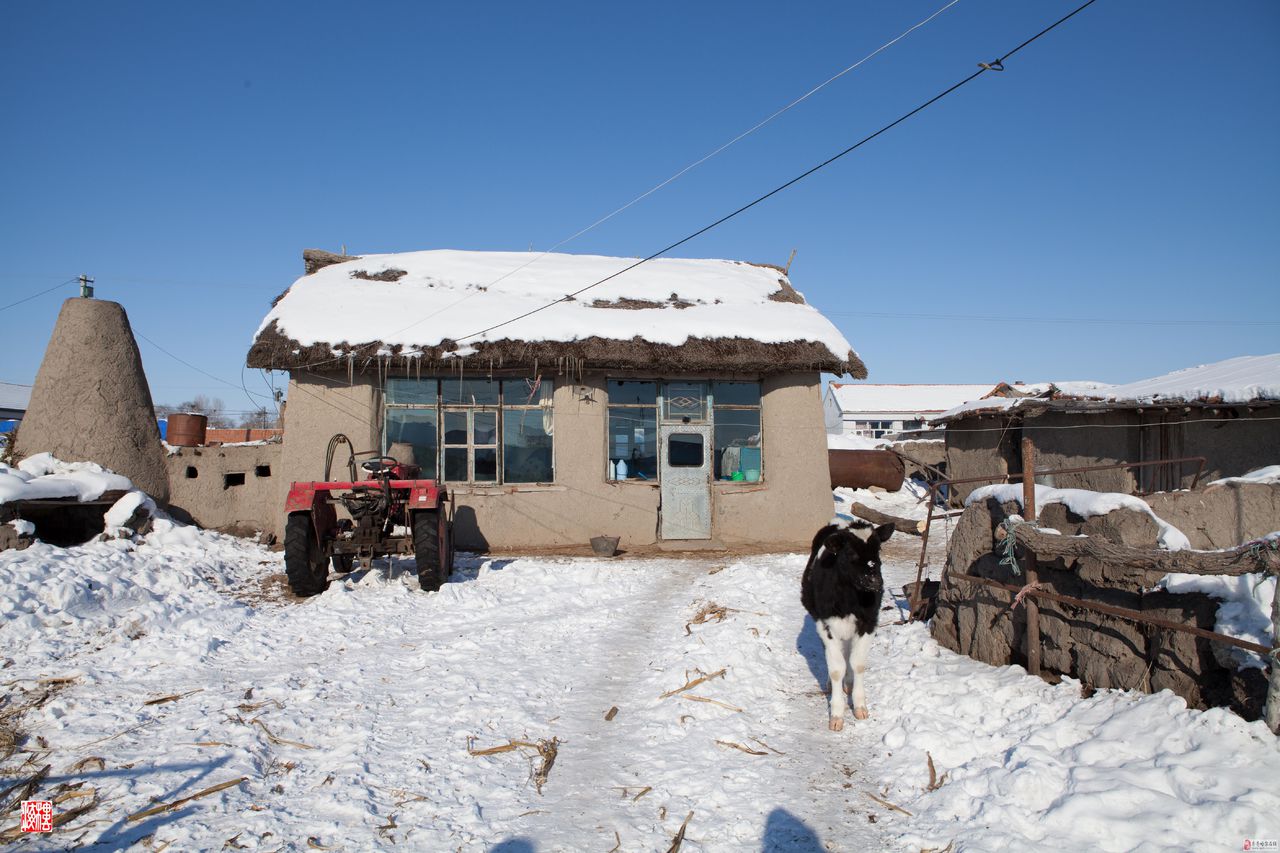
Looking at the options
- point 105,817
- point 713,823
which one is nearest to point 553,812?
point 713,823

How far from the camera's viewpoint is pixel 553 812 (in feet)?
14.4

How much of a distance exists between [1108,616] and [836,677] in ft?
6.12

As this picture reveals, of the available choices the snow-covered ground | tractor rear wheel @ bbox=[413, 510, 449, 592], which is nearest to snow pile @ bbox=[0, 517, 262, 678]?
the snow-covered ground

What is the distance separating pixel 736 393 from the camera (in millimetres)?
14406

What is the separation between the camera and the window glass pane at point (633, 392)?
14.1 metres

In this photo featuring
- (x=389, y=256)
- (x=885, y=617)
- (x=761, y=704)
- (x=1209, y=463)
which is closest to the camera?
(x=761, y=704)

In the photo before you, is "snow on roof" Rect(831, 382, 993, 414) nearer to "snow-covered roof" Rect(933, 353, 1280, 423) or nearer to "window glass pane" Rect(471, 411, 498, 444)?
"snow-covered roof" Rect(933, 353, 1280, 423)

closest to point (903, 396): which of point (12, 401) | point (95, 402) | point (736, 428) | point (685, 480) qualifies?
point (736, 428)

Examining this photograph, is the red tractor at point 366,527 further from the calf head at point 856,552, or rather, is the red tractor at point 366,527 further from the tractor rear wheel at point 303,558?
the calf head at point 856,552

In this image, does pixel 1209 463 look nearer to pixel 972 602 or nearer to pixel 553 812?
pixel 972 602

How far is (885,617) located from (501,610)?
4.29 m

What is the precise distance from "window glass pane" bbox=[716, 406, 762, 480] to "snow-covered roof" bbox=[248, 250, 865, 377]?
97 cm
